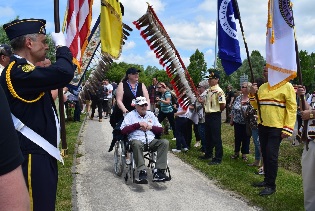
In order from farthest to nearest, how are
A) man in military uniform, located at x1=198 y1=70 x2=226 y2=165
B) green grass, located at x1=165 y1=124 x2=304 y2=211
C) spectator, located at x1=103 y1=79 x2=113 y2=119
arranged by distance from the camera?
1. spectator, located at x1=103 y1=79 x2=113 y2=119
2. man in military uniform, located at x1=198 y1=70 x2=226 y2=165
3. green grass, located at x1=165 y1=124 x2=304 y2=211

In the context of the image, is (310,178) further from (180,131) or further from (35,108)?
(180,131)

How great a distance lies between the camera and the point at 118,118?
767cm

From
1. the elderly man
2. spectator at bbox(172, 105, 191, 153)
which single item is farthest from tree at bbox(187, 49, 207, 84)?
the elderly man

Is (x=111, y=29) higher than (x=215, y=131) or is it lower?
higher

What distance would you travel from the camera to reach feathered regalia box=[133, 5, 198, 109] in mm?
7969

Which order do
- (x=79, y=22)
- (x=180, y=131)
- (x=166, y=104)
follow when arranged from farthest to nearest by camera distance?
(x=166, y=104), (x=180, y=131), (x=79, y=22)

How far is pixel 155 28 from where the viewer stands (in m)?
8.02

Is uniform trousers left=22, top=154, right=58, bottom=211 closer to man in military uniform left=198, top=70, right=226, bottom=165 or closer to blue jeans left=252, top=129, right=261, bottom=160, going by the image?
man in military uniform left=198, top=70, right=226, bottom=165

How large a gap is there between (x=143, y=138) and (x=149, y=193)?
0.99 m

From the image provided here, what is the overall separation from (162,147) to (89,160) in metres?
2.50

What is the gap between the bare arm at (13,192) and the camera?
137 centimetres

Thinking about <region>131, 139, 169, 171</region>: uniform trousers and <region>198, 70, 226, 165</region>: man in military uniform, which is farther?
<region>198, 70, 226, 165</region>: man in military uniform

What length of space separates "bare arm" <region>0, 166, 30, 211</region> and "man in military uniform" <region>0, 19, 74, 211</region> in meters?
1.13

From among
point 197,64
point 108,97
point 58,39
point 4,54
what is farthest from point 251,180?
point 197,64
